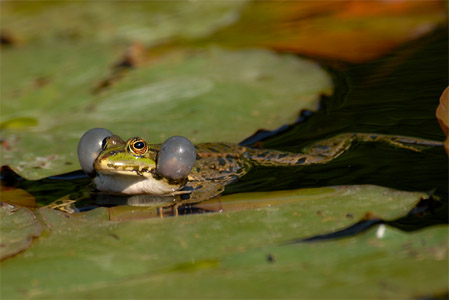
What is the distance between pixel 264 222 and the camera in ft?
7.69

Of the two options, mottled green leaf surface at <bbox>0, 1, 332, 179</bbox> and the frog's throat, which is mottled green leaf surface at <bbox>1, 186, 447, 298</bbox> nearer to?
the frog's throat

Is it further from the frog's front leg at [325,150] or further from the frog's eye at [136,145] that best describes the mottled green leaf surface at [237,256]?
the frog's front leg at [325,150]

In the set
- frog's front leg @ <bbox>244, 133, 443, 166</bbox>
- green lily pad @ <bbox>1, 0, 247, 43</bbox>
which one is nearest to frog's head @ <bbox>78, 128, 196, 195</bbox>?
frog's front leg @ <bbox>244, 133, 443, 166</bbox>

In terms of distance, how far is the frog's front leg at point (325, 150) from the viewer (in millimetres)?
3291

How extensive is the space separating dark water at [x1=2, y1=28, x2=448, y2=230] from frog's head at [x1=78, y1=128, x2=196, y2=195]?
241 mm

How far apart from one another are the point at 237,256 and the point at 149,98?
7.28 feet

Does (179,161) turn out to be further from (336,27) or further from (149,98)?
(336,27)

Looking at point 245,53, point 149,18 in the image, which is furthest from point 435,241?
point 149,18

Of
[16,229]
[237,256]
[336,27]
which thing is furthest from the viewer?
[336,27]

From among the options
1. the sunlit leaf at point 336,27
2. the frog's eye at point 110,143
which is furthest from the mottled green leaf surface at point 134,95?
the sunlit leaf at point 336,27

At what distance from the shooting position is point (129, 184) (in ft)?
10.7

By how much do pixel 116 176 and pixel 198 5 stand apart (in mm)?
3718

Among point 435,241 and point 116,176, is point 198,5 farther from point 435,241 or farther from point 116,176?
point 435,241

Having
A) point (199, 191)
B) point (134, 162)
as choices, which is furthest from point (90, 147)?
point (199, 191)
